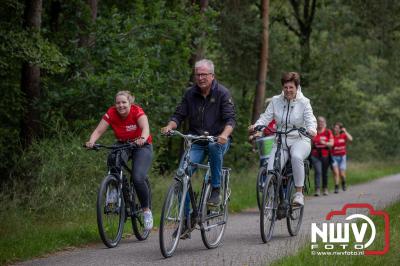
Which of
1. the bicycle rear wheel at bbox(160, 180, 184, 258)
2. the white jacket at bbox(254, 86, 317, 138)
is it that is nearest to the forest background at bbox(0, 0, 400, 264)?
the bicycle rear wheel at bbox(160, 180, 184, 258)

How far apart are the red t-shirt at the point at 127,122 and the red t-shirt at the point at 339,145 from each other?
43.2ft

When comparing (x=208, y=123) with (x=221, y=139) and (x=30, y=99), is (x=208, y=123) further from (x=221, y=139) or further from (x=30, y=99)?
(x=30, y=99)

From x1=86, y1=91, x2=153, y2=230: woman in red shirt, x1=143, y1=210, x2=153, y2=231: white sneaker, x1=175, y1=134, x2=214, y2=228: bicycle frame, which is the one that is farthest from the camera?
x1=143, y1=210, x2=153, y2=231: white sneaker

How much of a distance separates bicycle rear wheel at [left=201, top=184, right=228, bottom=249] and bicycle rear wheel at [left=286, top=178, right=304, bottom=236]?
1.07 metres

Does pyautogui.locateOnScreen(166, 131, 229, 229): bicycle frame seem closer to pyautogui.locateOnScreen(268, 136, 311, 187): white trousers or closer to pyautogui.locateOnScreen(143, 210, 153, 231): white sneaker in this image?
pyautogui.locateOnScreen(143, 210, 153, 231): white sneaker

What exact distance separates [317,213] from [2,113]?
679 cm

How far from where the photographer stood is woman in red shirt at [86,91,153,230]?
10164 mm

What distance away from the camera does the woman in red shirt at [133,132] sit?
400 inches

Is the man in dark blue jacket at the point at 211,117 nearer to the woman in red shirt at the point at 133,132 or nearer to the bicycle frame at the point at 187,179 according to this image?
the bicycle frame at the point at 187,179

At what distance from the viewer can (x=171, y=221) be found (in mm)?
8703

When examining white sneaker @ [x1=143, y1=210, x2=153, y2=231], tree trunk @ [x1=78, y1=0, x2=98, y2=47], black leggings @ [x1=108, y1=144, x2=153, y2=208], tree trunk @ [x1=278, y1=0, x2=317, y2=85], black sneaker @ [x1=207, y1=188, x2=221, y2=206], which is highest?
tree trunk @ [x1=278, y1=0, x2=317, y2=85]

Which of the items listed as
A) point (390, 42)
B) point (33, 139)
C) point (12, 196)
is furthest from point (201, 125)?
point (390, 42)

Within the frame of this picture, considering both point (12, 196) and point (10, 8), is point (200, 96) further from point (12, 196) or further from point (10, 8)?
point (10, 8)

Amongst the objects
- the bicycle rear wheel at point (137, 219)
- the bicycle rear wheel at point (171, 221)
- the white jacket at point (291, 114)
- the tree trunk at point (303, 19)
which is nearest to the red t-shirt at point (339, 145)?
the white jacket at point (291, 114)
